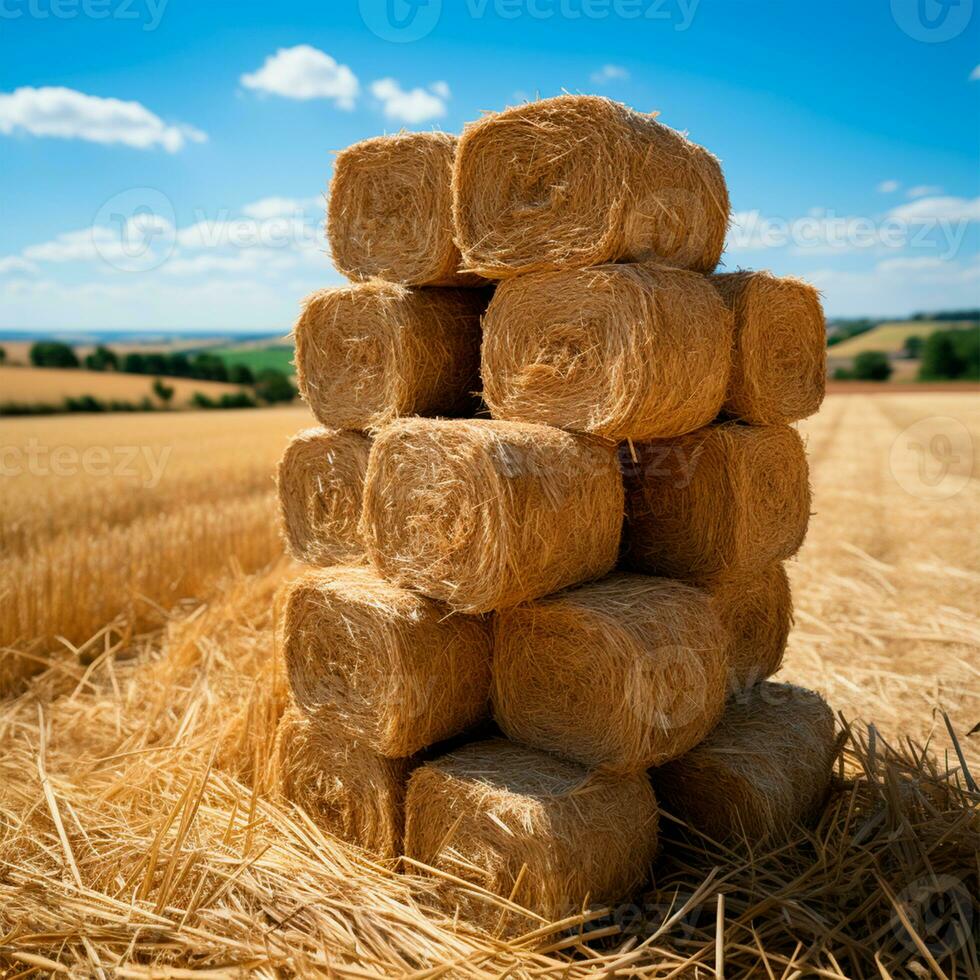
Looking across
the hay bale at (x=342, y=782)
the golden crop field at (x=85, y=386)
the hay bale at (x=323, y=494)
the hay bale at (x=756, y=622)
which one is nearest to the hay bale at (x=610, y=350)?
the hay bale at (x=323, y=494)

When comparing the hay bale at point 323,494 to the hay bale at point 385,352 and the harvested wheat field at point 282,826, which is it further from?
the harvested wheat field at point 282,826

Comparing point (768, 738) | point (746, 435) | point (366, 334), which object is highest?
point (366, 334)

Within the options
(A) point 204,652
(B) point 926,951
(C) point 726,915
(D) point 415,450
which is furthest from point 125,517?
(B) point 926,951

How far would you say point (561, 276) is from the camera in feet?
12.0

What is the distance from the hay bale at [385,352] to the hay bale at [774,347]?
1226 mm

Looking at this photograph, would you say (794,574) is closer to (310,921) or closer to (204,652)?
(204,652)

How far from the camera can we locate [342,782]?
399cm

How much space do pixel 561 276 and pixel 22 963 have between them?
128 inches

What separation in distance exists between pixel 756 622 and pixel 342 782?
7.40ft

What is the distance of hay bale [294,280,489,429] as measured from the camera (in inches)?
158

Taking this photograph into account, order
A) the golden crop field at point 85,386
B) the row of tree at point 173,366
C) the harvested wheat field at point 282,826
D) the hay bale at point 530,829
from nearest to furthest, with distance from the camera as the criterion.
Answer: the harvested wheat field at point 282,826 → the hay bale at point 530,829 → the golden crop field at point 85,386 → the row of tree at point 173,366

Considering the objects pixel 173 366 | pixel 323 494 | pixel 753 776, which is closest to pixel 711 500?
pixel 753 776

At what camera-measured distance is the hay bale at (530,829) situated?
3258 millimetres

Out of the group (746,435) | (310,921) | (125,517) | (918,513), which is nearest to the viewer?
(310,921)
